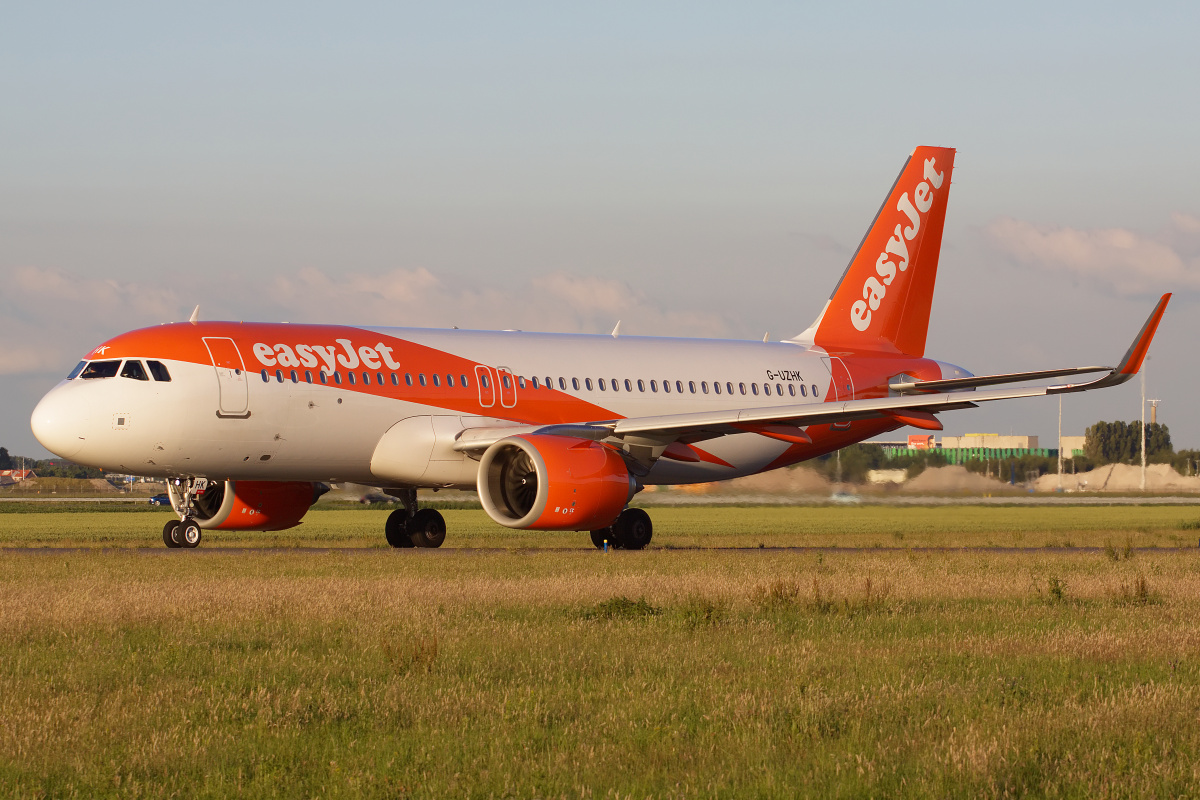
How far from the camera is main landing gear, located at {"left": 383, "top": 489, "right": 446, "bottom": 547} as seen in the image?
27.8 metres

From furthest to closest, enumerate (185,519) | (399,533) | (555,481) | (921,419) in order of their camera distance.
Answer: (399,533), (921,419), (185,519), (555,481)

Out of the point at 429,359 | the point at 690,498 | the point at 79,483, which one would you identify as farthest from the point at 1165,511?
the point at 79,483

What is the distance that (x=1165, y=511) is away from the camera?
51500mm

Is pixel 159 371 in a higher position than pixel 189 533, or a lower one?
higher

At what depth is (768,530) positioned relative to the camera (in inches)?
1502

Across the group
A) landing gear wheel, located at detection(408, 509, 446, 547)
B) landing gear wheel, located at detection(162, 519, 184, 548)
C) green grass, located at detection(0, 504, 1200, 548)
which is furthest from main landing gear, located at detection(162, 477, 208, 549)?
landing gear wheel, located at detection(408, 509, 446, 547)

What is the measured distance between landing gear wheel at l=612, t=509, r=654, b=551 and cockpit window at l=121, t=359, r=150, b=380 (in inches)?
362

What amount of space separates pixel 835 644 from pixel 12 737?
259 inches

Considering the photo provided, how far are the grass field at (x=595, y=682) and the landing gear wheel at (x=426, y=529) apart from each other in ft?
26.9

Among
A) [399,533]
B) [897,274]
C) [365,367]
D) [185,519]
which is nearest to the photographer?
[365,367]

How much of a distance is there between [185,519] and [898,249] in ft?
56.3

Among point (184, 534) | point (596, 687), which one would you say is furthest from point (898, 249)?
point (596, 687)

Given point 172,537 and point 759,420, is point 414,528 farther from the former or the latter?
point 759,420

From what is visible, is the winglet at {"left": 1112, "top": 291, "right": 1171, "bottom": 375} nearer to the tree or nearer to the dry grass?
the dry grass
